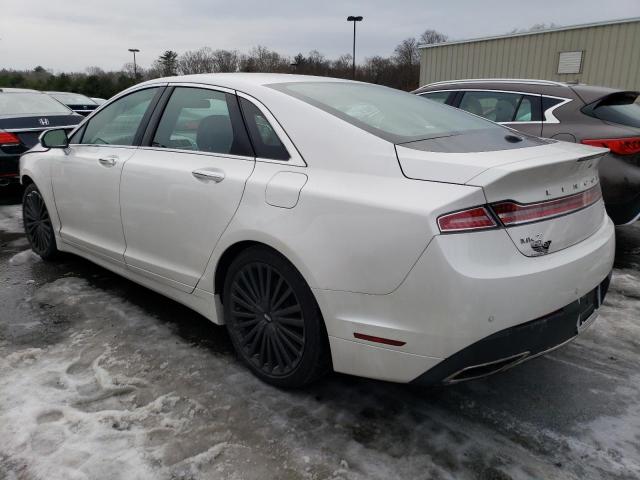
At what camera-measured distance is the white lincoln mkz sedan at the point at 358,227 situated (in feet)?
6.52

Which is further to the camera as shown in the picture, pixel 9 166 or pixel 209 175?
pixel 9 166

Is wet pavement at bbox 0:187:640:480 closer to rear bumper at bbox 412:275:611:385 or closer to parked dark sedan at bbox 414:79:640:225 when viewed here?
rear bumper at bbox 412:275:611:385

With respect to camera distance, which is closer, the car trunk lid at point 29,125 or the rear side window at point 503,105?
the rear side window at point 503,105

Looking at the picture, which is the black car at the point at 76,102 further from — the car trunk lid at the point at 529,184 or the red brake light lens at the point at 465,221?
the red brake light lens at the point at 465,221

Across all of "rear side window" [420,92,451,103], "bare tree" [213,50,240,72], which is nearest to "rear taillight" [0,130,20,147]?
"rear side window" [420,92,451,103]

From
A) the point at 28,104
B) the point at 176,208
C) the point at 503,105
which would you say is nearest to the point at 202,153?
the point at 176,208

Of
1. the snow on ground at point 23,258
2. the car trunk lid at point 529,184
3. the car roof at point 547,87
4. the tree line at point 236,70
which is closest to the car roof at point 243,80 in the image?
the car trunk lid at point 529,184

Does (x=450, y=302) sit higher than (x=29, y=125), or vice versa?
(x=29, y=125)

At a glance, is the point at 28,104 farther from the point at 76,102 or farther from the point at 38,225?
the point at 76,102

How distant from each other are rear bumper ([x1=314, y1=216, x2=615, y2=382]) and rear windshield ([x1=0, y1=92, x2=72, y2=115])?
742 centimetres

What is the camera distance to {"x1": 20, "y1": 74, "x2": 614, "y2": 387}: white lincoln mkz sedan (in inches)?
78.3

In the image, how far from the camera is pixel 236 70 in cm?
4903

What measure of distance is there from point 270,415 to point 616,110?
424cm

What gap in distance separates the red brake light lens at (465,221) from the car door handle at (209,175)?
126 cm
